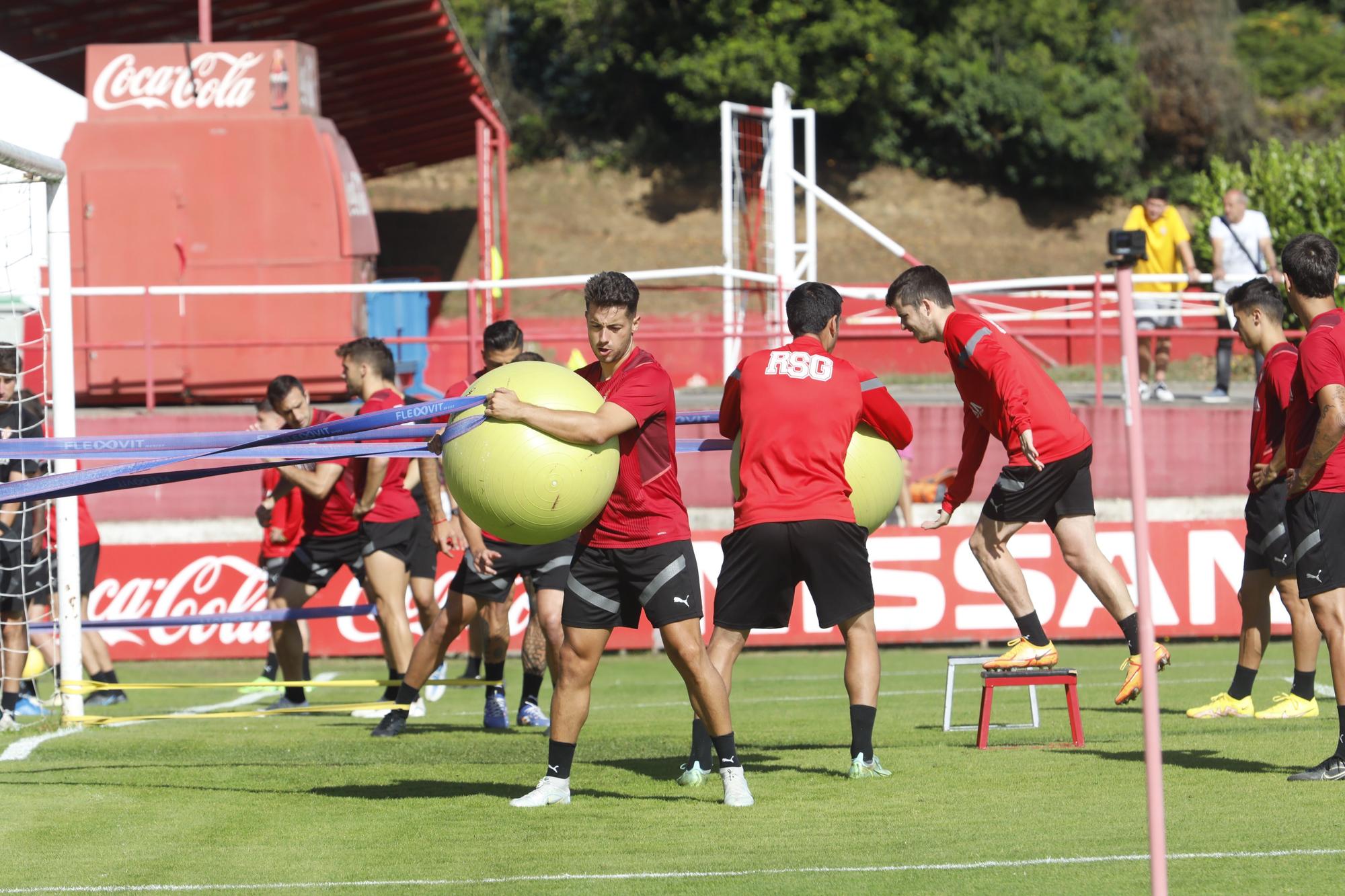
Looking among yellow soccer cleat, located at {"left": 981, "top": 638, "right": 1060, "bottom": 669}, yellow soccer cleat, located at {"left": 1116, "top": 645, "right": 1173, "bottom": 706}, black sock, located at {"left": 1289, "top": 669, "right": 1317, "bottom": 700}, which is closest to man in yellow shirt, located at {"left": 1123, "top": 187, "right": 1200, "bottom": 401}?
black sock, located at {"left": 1289, "top": 669, "right": 1317, "bottom": 700}

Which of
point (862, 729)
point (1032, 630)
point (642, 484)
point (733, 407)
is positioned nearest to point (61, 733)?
point (642, 484)

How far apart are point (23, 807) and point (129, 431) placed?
366 inches

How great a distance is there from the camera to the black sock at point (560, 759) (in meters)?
6.37

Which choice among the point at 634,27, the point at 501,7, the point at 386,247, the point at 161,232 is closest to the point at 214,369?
the point at 161,232

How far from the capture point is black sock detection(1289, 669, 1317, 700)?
27.5 feet

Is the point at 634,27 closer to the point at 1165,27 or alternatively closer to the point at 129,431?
the point at 1165,27

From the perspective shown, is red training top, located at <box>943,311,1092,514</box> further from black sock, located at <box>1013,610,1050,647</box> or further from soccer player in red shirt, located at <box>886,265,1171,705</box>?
black sock, located at <box>1013,610,1050,647</box>

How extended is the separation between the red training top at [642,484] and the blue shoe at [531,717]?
3331mm

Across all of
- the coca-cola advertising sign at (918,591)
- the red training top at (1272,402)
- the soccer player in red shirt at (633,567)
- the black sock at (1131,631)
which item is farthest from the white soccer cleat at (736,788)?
the coca-cola advertising sign at (918,591)

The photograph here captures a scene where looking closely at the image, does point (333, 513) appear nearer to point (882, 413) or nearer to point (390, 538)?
point (390, 538)

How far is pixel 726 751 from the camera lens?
6.31 meters

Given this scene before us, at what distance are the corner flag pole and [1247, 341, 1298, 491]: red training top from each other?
130 inches

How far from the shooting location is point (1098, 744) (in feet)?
25.4

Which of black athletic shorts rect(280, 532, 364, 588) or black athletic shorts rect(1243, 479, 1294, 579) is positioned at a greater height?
black athletic shorts rect(1243, 479, 1294, 579)
